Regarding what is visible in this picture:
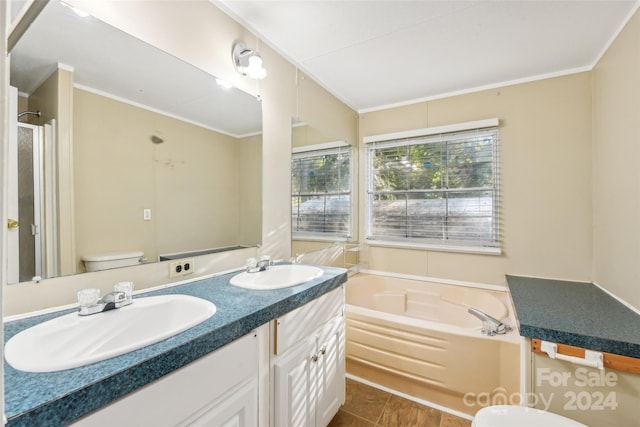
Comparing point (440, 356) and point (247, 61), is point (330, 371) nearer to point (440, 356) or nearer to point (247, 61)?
point (440, 356)

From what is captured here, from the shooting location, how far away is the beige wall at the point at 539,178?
2.22 meters

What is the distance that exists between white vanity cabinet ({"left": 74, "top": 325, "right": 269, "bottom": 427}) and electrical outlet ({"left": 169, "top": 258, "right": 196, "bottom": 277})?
23.5 inches

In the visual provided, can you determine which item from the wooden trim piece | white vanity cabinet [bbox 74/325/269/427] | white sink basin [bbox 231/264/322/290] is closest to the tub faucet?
the wooden trim piece

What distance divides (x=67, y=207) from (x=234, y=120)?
0.95 meters

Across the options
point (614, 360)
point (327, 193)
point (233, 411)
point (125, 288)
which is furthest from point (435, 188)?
point (125, 288)

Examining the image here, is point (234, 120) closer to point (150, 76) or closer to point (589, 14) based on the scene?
point (150, 76)

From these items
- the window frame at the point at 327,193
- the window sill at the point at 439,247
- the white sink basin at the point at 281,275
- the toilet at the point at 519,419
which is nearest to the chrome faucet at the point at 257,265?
the white sink basin at the point at 281,275

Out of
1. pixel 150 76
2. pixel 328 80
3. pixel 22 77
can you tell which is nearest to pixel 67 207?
pixel 22 77

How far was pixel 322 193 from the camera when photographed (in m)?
2.64

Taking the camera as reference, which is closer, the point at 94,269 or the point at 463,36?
the point at 94,269

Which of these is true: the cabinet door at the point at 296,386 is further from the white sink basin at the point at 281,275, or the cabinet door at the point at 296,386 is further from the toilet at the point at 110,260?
the toilet at the point at 110,260

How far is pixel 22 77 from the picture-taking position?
3.11ft

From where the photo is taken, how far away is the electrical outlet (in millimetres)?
1370

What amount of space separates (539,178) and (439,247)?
101cm
